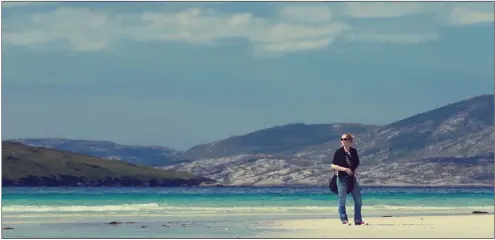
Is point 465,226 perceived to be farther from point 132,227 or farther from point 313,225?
point 132,227

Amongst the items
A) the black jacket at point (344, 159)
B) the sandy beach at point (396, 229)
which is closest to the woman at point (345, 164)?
the black jacket at point (344, 159)

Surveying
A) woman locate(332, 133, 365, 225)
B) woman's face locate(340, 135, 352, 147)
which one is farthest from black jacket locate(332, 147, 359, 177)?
woman's face locate(340, 135, 352, 147)

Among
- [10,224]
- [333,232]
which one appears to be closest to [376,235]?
[333,232]

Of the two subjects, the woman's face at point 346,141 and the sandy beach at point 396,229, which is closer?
the woman's face at point 346,141

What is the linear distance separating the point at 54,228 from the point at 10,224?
8.21 feet

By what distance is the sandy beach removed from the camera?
21.9 metres

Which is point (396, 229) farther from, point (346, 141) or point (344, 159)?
point (346, 141)

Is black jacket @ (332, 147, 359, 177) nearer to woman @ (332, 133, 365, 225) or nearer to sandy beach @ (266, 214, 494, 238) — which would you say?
woman @ (332, 133, 365, 225)

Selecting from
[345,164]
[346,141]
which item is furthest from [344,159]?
[346,141]

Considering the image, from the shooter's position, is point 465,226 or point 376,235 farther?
point 465,226

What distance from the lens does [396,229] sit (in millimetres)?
23703

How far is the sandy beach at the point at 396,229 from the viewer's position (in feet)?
72.0

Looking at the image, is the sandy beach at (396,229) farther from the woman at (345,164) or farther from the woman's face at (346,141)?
the woman's face at (346,141)

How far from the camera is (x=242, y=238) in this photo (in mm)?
22469
